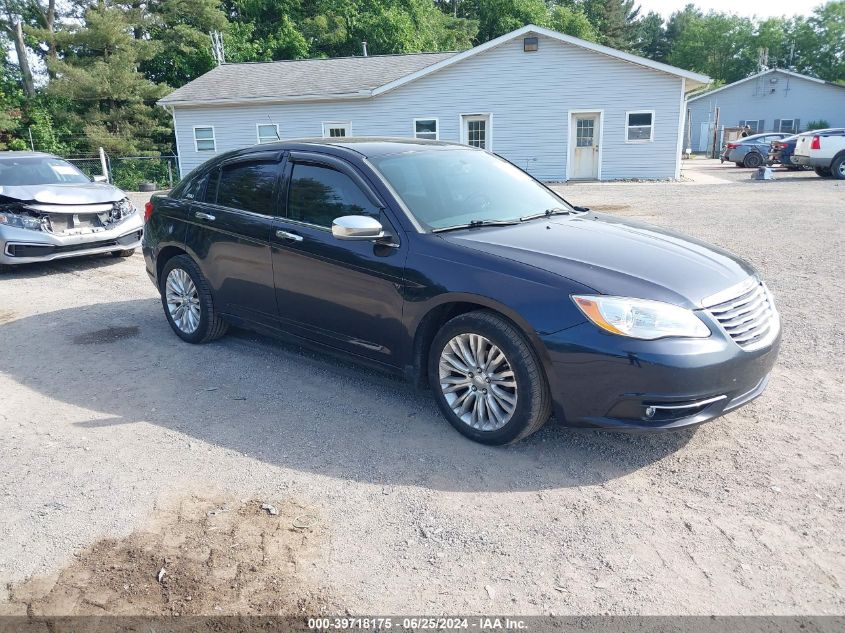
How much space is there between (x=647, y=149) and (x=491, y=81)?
230 inches

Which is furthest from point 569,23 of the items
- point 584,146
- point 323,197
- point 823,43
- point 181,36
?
point 323,197

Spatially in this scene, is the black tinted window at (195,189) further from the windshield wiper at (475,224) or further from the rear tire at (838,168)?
the rear tire at (838,168)

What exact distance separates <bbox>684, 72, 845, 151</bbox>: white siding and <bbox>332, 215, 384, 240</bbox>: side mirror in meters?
48.0

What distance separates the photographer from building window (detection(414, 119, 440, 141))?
23763 millimetres

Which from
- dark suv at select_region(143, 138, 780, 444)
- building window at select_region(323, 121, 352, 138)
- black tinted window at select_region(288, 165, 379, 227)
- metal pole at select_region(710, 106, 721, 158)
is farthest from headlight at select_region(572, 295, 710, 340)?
metal pole at select_region(710, 106, 721, 158)

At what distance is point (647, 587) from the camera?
273cm

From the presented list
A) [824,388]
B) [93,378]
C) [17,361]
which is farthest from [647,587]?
[17,361]

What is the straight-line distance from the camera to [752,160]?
27.8 m

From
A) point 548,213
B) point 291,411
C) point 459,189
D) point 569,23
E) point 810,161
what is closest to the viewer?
point 291,411

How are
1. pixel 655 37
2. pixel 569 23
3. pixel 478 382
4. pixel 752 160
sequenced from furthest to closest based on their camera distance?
pixel 655 37 → pixel 569 23 → pixel 752 160 → pixel 478 382

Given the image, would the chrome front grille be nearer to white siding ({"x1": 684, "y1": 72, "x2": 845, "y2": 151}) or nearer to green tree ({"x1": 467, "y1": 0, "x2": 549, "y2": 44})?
white siding ({"x1": 684, "y1": 72, "x2": 845, "y2": 151})

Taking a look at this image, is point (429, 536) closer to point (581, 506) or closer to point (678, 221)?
point (581, 506)

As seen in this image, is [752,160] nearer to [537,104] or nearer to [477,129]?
[537,104]

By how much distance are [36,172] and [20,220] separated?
1.28 meters
